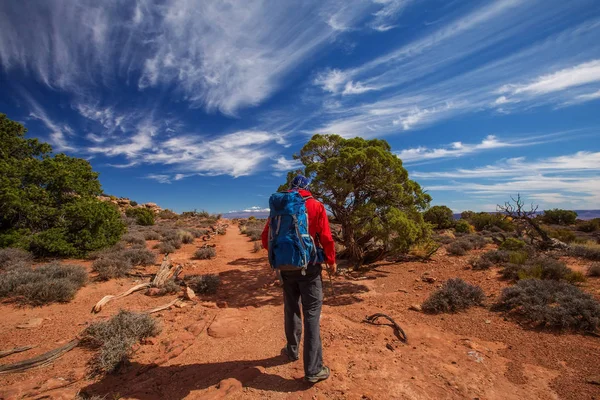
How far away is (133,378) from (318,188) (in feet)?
20.1

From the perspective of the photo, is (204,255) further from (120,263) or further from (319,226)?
(319,226)

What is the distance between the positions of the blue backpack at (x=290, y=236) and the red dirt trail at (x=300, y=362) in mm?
1539

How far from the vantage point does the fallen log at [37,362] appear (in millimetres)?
3539

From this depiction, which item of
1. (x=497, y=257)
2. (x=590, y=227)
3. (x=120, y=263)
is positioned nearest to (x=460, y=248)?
(x=497, y=257)

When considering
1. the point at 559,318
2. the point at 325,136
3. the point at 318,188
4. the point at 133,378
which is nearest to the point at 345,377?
the point at 133,378

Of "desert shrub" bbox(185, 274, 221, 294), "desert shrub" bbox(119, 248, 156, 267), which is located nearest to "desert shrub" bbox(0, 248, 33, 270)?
"desert shrub" bbox(119, 248, 156, 267)

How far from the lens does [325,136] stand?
29.5ft

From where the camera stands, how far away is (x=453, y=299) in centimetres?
→ 616

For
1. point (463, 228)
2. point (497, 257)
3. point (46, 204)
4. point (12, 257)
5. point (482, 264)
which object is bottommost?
point (482, 264)

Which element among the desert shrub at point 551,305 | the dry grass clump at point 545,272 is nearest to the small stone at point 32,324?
the desert shrub at point 551,305

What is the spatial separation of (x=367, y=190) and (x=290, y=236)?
5.91m

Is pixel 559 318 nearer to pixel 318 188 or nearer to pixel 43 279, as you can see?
pixel 318 188

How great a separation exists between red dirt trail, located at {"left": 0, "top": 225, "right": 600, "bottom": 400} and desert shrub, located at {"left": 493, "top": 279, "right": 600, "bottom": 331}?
1.17 feet

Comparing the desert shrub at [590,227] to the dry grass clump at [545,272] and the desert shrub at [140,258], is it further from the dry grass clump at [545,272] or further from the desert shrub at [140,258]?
the desert shrub at [140,258]
